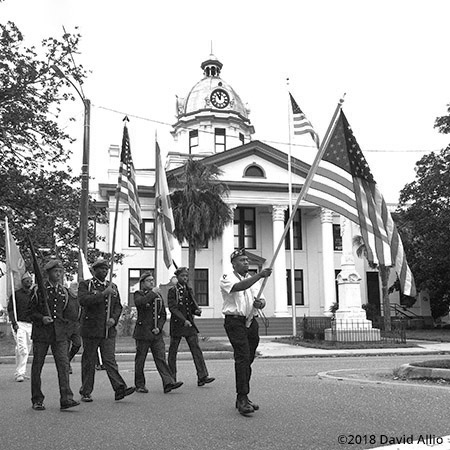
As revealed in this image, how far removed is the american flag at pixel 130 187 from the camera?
12.1 meters

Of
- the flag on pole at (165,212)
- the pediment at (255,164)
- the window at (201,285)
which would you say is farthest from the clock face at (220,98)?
the flag on pole at (165,212)

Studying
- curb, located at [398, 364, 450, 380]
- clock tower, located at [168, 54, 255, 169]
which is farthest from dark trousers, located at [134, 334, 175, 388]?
clock tower, located at [168, 54, 255, 169]

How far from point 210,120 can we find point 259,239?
42.6 feet

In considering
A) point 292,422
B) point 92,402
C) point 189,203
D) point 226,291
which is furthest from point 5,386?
point 189,203

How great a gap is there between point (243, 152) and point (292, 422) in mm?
33039

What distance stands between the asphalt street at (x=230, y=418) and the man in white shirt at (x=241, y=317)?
34 cm

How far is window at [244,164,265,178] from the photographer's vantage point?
3870 cm

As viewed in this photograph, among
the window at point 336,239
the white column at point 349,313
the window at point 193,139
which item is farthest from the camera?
the window at point 193,139

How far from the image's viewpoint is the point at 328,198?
7883 millimetres

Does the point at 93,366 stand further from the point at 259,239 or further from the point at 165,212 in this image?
the point at 259,239

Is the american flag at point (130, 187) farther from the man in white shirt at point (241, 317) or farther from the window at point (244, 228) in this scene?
the window at point (244, 228)

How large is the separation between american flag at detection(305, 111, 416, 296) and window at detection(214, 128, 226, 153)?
39.8 meters

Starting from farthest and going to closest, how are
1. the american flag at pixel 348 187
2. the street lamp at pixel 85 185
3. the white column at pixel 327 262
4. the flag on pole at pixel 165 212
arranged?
the white column at pixel 327 262 < the street lamp at pixel 85 185 < the flag on pole at pixel 165 212 < the american flag at pixel 348 187

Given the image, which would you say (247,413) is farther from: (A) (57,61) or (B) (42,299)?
(A) (57,61)
